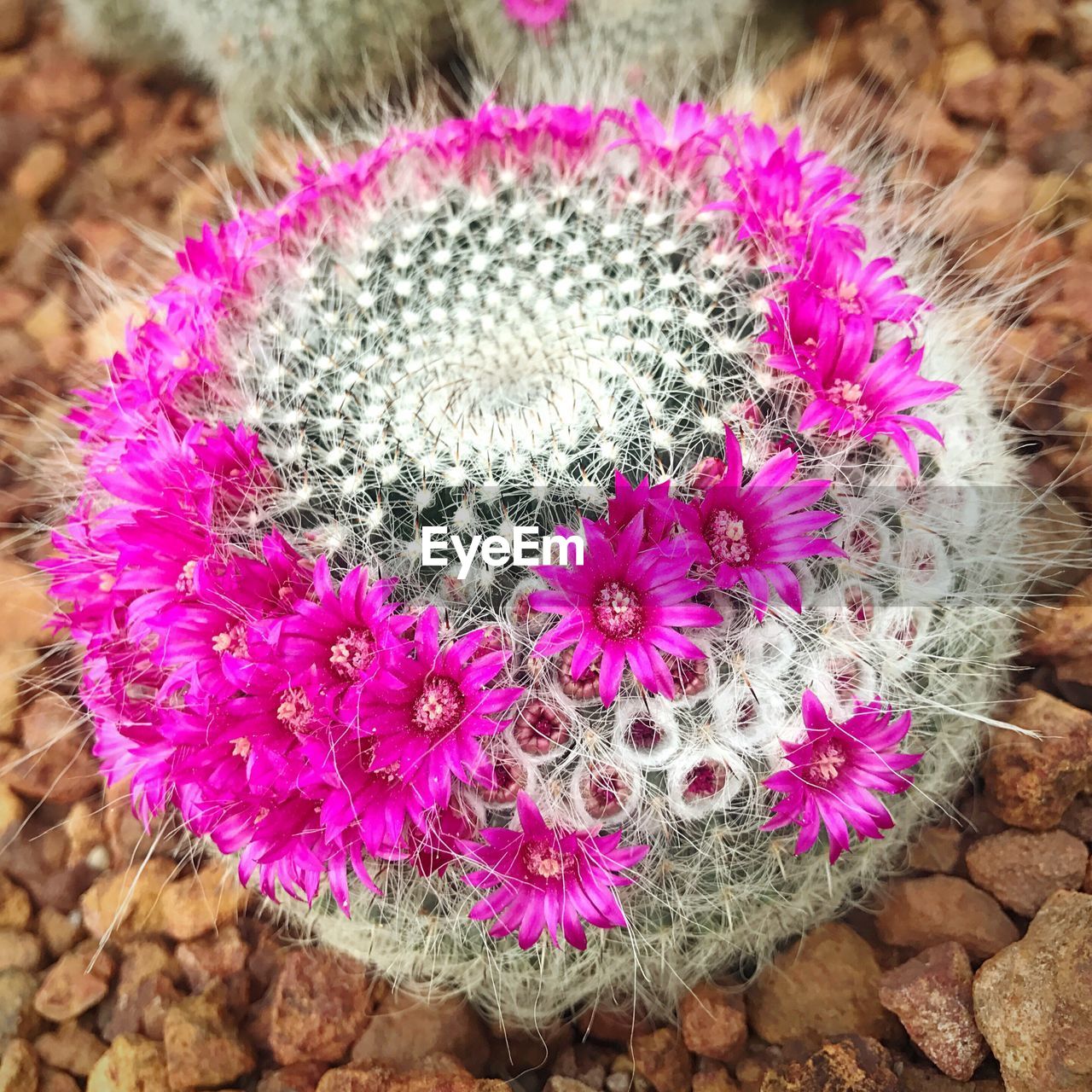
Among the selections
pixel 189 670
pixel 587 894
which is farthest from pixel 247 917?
pixel 587 894

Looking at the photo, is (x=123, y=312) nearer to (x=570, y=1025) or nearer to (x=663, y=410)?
(x=663, y=410)

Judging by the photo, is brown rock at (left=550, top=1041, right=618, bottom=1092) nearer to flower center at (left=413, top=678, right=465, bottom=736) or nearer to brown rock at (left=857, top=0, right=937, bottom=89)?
flower center at (left=413, top=678, right=465, bottom=736)

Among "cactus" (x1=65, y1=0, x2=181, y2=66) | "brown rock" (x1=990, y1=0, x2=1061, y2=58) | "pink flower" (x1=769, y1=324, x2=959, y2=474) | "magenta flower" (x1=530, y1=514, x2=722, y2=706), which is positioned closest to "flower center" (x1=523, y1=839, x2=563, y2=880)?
"magenta flower" (x1=530, y1=514, x2=722, y2=706)

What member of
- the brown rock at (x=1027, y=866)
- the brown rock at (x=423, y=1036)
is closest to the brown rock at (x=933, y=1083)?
the brown rock at (x=1027, y=866)

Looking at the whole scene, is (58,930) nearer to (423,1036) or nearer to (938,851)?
(423,1036)

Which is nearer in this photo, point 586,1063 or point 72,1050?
point 586,1063

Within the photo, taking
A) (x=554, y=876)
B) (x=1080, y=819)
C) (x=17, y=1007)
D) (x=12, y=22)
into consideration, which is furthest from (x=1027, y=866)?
(x=12, y=22)
